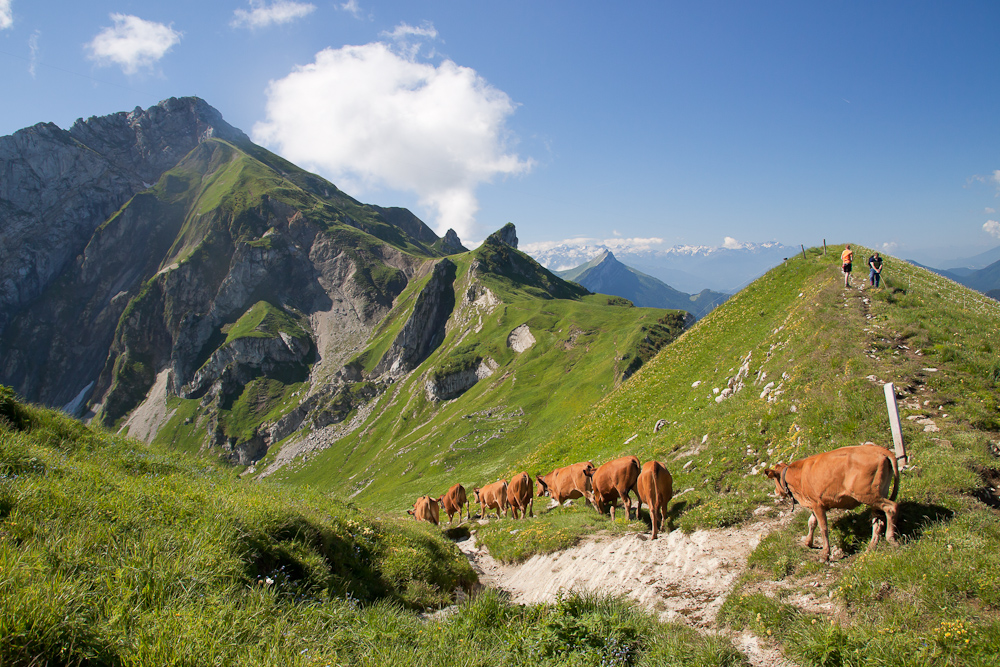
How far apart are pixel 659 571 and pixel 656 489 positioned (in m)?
2.20

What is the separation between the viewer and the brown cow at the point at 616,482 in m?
14.4

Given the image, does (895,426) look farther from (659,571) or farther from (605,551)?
(605,551)

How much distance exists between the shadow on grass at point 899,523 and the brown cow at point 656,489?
12.7 feet

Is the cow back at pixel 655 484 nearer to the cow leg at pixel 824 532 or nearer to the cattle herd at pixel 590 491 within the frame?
the cattle herd at pixel 590 491

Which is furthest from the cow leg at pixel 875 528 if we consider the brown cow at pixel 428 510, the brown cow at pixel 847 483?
the brown cow at pixel 428 510

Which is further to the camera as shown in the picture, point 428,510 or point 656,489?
point 428,510

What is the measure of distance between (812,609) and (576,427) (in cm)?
2625

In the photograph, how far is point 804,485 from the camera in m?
9.29

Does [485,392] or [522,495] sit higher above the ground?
[522,495]

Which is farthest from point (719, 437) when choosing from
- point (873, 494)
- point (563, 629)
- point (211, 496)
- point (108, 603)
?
point (108, 603)

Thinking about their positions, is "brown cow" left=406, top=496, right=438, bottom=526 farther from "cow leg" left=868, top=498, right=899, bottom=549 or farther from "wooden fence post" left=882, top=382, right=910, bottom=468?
"wooden fence post" left=882, top=382, right=910, bottom=468

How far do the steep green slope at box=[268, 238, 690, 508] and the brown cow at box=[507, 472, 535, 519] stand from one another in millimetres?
38752

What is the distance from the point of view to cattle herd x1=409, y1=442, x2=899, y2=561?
813 centimetres

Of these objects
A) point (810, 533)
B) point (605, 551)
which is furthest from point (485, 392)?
point (810, 533)
